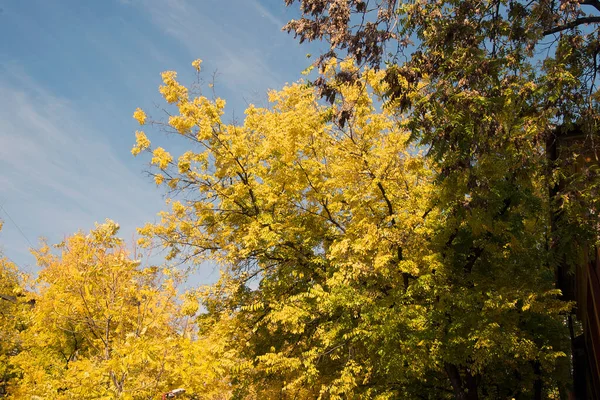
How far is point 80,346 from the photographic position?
15711 mm

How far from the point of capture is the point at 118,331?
32.7 feet

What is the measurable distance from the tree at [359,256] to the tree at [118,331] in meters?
2.06

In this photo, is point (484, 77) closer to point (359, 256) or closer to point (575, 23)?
point (575, 23)

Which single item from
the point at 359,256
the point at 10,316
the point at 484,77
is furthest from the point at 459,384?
the point at 10,316

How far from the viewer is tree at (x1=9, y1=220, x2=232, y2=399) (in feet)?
27.9

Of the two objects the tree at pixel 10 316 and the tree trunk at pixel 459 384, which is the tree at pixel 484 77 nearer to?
the tree trunk at pixel 459 384

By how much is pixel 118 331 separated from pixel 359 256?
5332 mm

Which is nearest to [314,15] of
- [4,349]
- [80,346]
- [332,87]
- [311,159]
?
[332,87]

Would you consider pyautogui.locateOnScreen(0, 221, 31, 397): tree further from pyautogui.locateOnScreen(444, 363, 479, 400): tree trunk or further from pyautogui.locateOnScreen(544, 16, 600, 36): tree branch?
pyautogui.locateOnScreen(544, 16, 600, 36): tree branch

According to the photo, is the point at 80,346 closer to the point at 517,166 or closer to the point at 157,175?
the point at 157,175

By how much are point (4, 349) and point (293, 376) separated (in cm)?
1181

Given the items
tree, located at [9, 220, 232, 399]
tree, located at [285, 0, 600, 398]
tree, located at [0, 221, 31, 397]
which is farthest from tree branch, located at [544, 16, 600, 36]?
tree, located at [0, 221, 31, 397]

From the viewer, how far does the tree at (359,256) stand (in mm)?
9945

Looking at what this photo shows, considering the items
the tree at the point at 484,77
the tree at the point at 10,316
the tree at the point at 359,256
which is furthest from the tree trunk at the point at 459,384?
the tree at the point at 10,316
